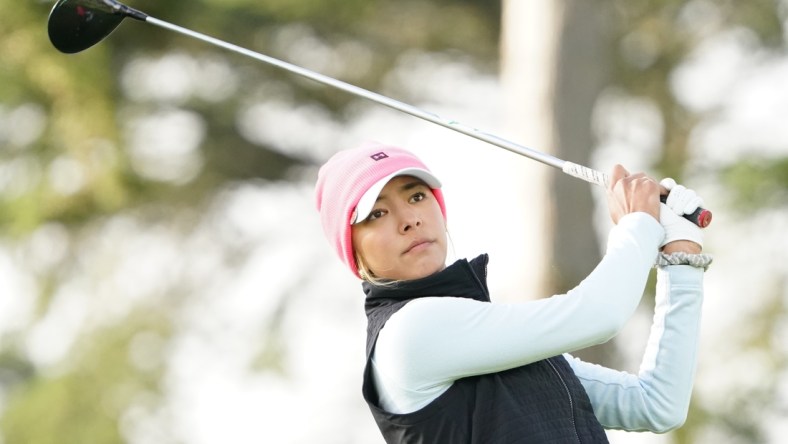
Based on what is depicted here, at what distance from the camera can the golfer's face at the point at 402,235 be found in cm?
201

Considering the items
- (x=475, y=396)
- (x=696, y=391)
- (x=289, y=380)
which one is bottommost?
(x=289, y=380)

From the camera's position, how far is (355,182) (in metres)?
2.04

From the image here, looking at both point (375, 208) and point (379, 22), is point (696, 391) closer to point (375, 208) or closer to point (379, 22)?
point (379, 22)

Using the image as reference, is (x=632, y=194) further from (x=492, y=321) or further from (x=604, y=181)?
(x=492, y=321)

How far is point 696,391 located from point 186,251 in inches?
91.6

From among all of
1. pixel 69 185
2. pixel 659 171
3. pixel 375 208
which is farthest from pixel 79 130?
pixel 375 208

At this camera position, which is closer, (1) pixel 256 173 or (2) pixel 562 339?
(2) pixel 562 339

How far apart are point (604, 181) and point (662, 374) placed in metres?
0.27

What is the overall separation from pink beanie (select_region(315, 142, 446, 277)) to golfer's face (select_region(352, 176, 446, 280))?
19 mm

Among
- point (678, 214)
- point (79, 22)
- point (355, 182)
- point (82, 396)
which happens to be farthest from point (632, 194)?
point (82, 396)

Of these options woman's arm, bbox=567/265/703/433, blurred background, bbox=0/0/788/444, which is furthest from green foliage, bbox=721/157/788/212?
woman's arm, bbox=567/265/703/433

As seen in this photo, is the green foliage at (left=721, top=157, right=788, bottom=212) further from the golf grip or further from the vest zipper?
the vest zipper

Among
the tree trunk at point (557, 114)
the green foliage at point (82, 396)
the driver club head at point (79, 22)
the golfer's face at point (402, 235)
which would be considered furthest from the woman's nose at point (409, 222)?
the green foliage at point (82, 396)

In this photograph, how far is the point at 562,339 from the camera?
1.86 meters
